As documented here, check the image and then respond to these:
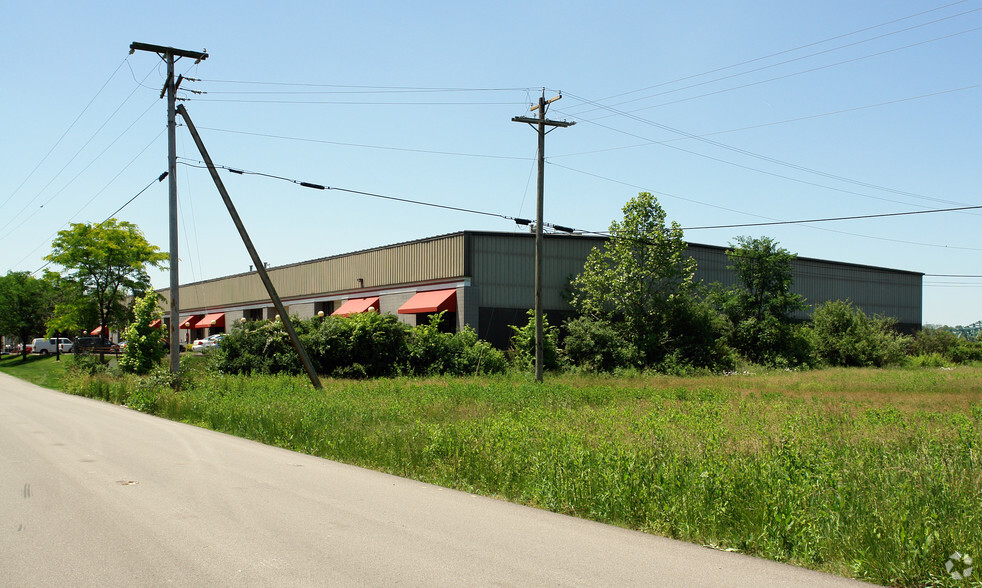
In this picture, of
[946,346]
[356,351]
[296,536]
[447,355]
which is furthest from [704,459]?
[946,346]

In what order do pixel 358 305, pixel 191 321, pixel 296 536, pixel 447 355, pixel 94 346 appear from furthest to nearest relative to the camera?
1. pixel 191 321
2. pixel 94 346
3. pixel 358 305
4. pixel 447 355
5. pixel 296 536

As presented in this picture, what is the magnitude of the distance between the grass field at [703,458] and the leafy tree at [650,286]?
1590 cm

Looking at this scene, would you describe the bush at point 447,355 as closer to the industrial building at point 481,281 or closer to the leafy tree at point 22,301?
the industrial building at point 481,281

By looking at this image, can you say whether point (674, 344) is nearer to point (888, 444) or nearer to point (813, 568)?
point (888, 444)

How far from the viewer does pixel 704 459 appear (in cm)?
906

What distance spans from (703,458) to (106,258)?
51.3 meters

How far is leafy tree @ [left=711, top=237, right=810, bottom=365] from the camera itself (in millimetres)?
40562

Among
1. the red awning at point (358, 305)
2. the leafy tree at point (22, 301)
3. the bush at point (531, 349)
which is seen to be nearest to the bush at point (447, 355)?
the bush at point (531, 349)

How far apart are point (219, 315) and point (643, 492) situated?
6435cm

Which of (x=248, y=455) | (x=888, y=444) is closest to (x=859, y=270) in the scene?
(x=888, y=444)

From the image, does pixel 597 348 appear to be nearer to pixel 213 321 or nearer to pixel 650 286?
pixel 650 286

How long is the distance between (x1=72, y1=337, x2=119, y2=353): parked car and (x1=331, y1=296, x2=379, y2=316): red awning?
13.6 metres

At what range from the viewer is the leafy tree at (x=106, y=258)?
164 feet

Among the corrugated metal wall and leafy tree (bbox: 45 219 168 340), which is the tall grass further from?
leafy tree (bbox: 45 219 168 340)
